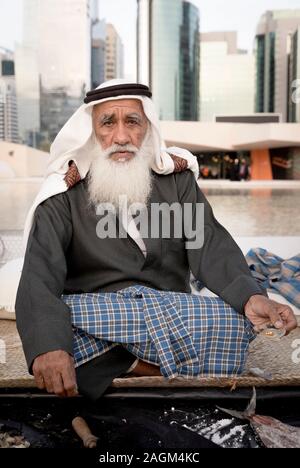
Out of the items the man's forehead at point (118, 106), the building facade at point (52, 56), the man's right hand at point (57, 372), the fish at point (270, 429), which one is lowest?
the fish at point (270, 429)

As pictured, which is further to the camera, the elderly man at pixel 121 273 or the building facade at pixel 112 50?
the building facade at pixel 112 50

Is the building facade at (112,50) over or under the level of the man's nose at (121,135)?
over

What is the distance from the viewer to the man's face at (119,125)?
1922 mm

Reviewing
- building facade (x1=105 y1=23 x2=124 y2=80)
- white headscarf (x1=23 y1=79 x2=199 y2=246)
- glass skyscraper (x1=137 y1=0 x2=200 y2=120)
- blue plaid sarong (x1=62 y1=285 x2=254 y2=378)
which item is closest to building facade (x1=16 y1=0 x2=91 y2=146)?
building facade (x1=105 y1=23 x2=124 y2=80)

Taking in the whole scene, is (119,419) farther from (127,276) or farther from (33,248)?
(33,248)

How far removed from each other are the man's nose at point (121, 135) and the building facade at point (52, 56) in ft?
10.4

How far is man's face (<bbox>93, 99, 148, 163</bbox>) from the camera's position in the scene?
6.31 ft

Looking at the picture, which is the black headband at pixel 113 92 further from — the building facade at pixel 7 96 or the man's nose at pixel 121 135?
the building facade at pixel 7 96

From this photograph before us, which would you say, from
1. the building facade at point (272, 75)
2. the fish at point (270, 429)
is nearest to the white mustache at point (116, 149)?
the fish at point (270, 429)

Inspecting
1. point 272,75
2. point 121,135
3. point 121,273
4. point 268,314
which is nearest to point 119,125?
point 121,135

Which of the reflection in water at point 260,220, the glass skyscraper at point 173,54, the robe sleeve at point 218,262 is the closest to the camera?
the robe sleeve at point 218,262

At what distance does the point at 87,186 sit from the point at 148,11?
698 cm

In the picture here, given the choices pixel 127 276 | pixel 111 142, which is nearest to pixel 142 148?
pixel 111 142

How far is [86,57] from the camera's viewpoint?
8555mm
